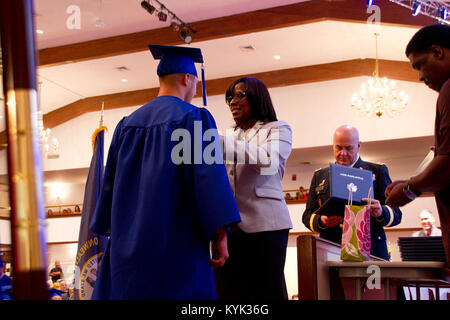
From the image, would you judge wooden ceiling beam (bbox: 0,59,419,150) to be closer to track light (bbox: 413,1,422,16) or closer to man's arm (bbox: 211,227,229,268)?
track light (bbox: 413,1,422,16)

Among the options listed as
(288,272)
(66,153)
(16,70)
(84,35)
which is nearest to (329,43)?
(84,35)

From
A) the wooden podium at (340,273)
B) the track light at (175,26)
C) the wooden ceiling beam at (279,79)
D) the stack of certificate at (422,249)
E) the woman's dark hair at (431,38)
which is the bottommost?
the wooden podium at (340,273)

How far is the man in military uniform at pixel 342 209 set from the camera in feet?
9.55

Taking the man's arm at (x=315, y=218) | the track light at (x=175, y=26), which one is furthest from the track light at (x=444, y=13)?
the man's arm at (x=315, y=218)

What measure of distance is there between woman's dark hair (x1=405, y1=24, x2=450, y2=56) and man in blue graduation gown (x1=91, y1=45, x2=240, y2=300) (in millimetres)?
765

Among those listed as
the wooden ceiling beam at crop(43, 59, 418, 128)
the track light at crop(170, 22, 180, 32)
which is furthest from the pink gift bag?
the wooden ceiling beam at crop(43, 59, 418, 128)

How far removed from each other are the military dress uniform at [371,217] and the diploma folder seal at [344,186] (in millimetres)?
107

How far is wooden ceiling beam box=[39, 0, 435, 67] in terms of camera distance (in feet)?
26.6

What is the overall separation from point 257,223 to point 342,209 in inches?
31.6

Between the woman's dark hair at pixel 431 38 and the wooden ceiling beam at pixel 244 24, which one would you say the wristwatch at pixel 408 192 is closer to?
the woman's dark hair at pixel 431 38

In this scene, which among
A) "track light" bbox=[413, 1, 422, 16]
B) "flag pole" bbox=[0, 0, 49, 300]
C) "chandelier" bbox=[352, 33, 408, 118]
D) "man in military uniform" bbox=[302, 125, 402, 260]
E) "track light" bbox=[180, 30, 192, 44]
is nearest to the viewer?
"flag pole" bbox=[0, 0, 49, 300]

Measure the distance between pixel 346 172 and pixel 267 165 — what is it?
58 cm

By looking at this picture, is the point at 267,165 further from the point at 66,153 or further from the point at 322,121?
the point at 66,153

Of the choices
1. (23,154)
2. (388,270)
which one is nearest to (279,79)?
(388,270)
